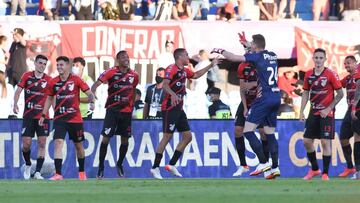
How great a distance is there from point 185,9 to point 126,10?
4.48 ft

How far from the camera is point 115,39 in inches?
1024

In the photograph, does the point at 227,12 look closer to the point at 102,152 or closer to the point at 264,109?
the point at 102,152

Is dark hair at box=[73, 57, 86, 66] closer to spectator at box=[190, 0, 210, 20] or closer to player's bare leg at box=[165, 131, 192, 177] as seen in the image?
spectator at box=[190, 0, 210, 20]

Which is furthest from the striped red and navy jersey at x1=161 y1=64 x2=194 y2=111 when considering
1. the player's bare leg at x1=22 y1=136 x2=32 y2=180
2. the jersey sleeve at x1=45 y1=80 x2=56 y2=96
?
the player's bare leg at x1=22 y1=136 x2=32 y2=180

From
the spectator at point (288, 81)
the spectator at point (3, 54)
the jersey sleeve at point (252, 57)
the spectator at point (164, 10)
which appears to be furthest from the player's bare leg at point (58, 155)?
the spectator at point (288, 81)

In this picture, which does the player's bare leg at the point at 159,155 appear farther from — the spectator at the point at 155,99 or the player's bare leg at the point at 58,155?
the spectator at the point at 155,99

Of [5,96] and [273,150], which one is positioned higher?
[5,96]

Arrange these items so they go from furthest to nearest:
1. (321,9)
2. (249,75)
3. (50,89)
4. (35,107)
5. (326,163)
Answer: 1. (321,9)
2. (35,107)
3. (50,89)
4. (249,75)
5. (326,163)

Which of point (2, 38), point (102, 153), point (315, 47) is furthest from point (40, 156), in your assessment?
point (315, 47)

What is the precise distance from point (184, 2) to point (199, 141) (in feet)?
19.4

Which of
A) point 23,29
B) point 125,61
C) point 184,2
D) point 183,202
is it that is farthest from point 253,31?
point 183,202

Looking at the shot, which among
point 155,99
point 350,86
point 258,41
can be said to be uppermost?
point 258,41

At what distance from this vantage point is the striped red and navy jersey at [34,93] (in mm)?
20281

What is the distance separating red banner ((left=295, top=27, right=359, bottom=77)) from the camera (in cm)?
2661
